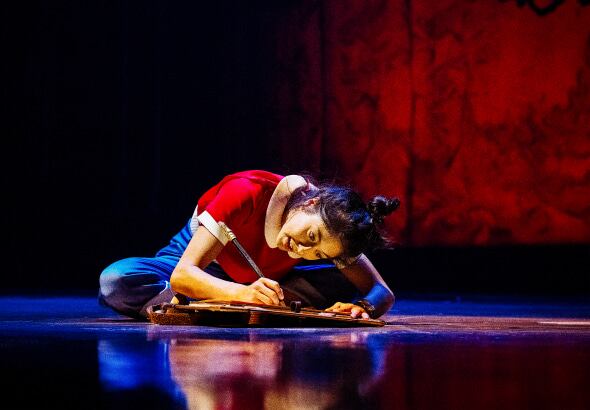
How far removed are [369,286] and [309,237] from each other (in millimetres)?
472

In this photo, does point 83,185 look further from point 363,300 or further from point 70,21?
point 363,300

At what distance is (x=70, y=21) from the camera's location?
17.4ft

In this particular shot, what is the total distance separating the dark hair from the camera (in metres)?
2.17

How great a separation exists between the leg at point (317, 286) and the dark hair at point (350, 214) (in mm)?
457

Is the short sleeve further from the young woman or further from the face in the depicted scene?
the face

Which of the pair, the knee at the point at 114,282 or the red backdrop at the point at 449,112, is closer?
the knee at the point at 114,282

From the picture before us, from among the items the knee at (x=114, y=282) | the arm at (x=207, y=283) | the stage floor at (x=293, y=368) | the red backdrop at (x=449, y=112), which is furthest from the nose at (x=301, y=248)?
the red backdrop at (x=449, y=112)

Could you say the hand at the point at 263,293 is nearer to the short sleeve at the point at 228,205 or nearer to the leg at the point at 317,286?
the short sleeve at the point at 228,205

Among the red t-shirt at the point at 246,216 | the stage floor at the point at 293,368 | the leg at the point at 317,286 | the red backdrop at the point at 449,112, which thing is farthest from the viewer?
the red backdrop at the point at 449,112

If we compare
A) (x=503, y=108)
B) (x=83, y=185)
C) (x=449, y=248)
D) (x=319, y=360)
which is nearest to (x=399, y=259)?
(x=449, y=248)

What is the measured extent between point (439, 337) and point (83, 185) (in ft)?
12.7

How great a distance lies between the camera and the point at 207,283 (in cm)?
213

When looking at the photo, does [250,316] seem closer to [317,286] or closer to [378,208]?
[378,208]

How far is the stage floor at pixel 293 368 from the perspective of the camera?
0.90 metres
